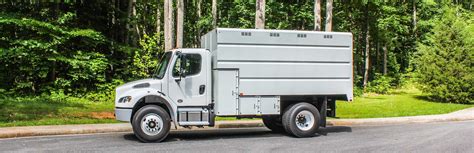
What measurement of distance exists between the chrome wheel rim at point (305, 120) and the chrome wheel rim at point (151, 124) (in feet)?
12.5

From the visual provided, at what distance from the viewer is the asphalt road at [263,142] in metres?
10.5

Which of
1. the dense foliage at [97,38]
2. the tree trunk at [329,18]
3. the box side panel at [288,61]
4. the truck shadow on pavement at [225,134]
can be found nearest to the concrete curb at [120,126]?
the truck shadow on pavement at [225,134]

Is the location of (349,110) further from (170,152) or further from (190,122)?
(170,152)

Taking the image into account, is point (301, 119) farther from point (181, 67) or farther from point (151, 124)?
point (151, 124)

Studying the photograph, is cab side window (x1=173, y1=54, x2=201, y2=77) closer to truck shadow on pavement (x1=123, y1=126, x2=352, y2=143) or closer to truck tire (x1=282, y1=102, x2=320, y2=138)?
truck shadow on pavement (x1=123, y1=126, x2=352, y2=143)

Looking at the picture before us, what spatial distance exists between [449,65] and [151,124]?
75.2 ft

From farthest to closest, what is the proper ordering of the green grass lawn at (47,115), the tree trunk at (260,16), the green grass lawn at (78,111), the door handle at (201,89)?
the tree trunk at (260,16)
the green grass lawn at (78,111)
the green grass lawn at (47,115)
the door handle at (201,89)

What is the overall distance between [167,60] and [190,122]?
176cm

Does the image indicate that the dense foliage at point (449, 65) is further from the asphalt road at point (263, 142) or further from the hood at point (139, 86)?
the hood at point (139, 86)

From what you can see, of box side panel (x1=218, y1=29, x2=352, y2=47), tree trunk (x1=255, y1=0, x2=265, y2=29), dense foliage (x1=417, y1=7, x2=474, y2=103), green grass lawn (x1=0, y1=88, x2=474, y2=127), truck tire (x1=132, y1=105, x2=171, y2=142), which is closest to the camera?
truck tire (x1=132, y1=105, x2=171, y2=142)

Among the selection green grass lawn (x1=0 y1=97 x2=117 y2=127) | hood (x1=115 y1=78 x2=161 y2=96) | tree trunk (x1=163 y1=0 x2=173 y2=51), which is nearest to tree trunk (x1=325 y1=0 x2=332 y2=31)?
tree trunk (x1=163 y1=0 x2=173 y2=51)

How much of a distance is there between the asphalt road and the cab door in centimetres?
110

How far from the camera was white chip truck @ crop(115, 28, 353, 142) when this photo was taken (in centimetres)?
1176

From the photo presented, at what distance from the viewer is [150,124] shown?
38.1 ft
